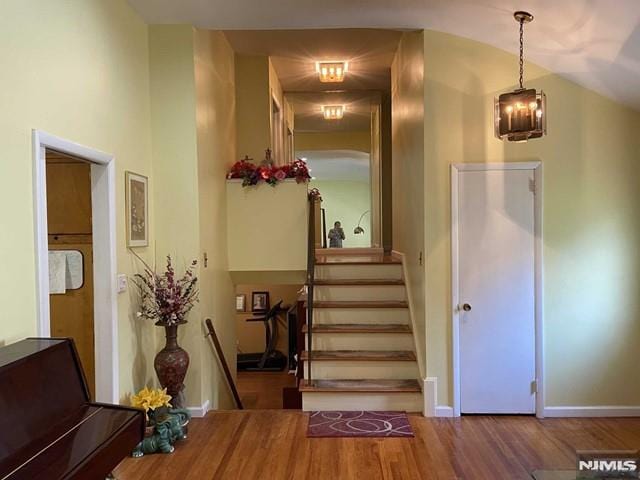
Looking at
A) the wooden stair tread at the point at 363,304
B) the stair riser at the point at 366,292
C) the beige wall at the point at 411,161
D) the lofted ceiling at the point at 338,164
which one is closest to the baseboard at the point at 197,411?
the wooden stair tread at the point at 363,304

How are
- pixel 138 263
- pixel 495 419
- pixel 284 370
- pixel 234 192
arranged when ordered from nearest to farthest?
pixel 138 263, pixel 495 419, pixel 234 192, pixel 284 370

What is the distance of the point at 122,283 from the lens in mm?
3119

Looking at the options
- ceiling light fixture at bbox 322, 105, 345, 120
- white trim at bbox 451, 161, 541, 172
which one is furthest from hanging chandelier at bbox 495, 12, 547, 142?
ceiling light fixture at bbox 322, 105, 345, 120

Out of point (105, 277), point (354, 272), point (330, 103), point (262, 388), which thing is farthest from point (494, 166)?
point (262, 388)

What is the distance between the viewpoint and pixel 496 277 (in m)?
3.68

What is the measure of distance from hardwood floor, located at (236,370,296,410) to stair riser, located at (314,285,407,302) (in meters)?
2.46

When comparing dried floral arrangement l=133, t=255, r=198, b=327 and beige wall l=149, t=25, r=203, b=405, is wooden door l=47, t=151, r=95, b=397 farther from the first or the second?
beige wall l=149, t=25, r=203, b=405

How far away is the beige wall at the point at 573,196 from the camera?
3.65 m

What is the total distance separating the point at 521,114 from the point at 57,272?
331 cm

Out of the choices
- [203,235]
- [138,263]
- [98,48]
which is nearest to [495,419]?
[203,235]

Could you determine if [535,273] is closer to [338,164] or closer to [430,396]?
[430,396]

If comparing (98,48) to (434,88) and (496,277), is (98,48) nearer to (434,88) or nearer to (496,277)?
(434,88)

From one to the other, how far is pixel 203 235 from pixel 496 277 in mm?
2405

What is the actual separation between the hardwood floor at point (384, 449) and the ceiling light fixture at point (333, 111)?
18.1 ft
